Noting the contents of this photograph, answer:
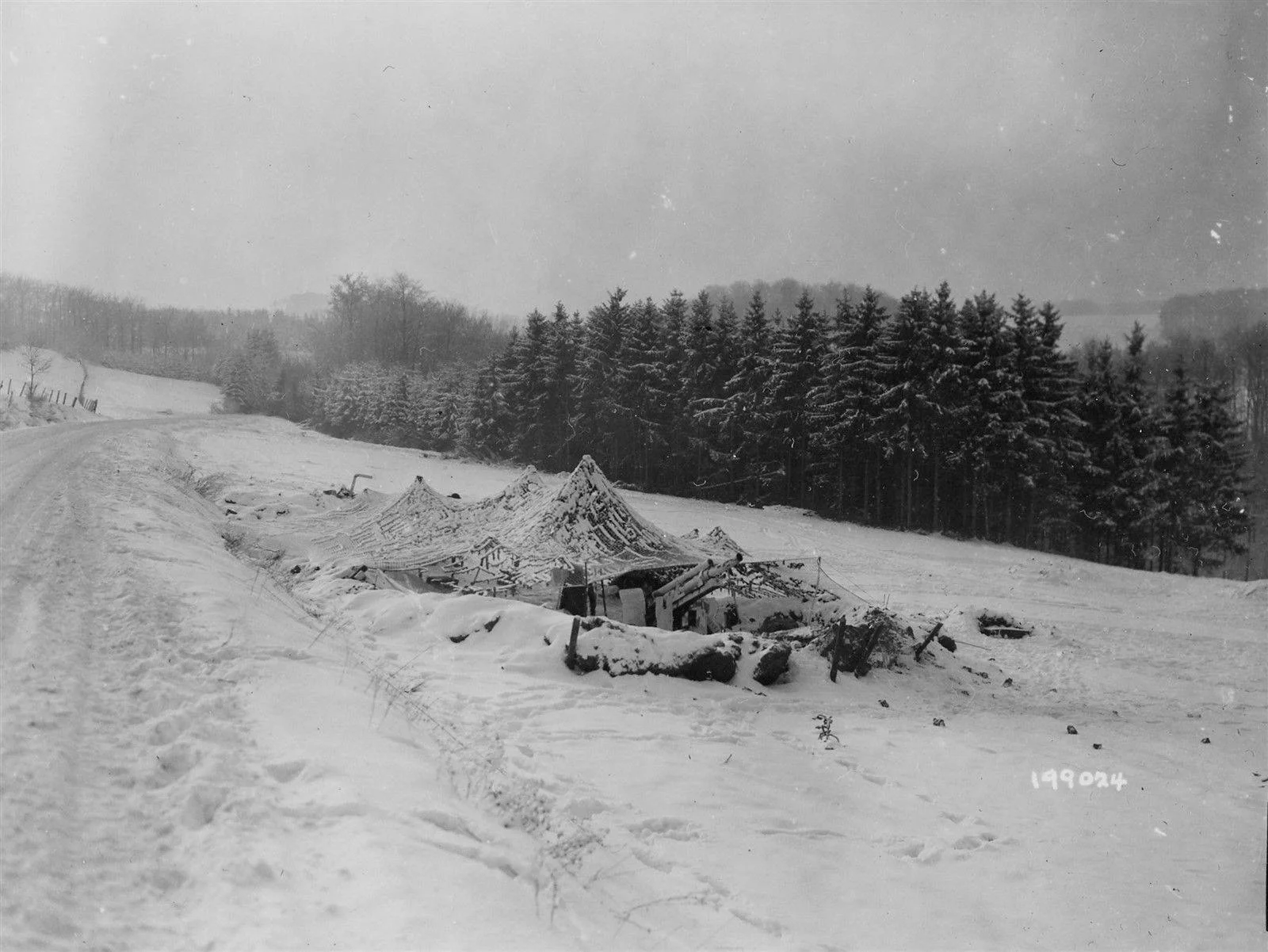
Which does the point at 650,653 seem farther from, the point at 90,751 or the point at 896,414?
the point at 896,414

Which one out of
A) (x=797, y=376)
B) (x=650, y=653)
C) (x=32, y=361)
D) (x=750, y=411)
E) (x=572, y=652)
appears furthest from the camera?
(x=32, y=361)

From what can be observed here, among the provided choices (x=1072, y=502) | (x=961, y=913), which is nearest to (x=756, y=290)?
(x=1072, y=502)

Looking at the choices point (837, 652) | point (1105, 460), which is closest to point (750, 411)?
point (1105, 460)

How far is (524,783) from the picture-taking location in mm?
5473

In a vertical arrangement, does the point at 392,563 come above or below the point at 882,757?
above

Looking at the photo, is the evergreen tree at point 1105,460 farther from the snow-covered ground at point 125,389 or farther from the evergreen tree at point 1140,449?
the snow-covered ground at point 125,389

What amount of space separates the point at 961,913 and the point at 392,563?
1058cm

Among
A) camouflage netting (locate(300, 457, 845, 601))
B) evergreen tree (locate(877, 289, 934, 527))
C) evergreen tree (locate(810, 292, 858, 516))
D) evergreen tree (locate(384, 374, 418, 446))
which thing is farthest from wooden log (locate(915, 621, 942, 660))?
evergreen tree (locate(384, 374, 418, 446))

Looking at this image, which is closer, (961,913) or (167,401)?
(961,913)

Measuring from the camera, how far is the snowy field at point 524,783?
347 centimetres

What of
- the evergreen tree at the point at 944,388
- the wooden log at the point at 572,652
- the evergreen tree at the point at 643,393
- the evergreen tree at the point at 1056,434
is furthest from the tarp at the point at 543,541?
the evergreen tree at the point at 1056,434

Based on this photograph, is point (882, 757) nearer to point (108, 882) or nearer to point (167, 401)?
point (108, 882)

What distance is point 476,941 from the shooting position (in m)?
3.18

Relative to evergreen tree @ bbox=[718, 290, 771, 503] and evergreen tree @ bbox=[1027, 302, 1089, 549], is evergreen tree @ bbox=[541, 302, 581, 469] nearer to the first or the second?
evergreen tree @ bbox=[718, 290, 771, 503]
